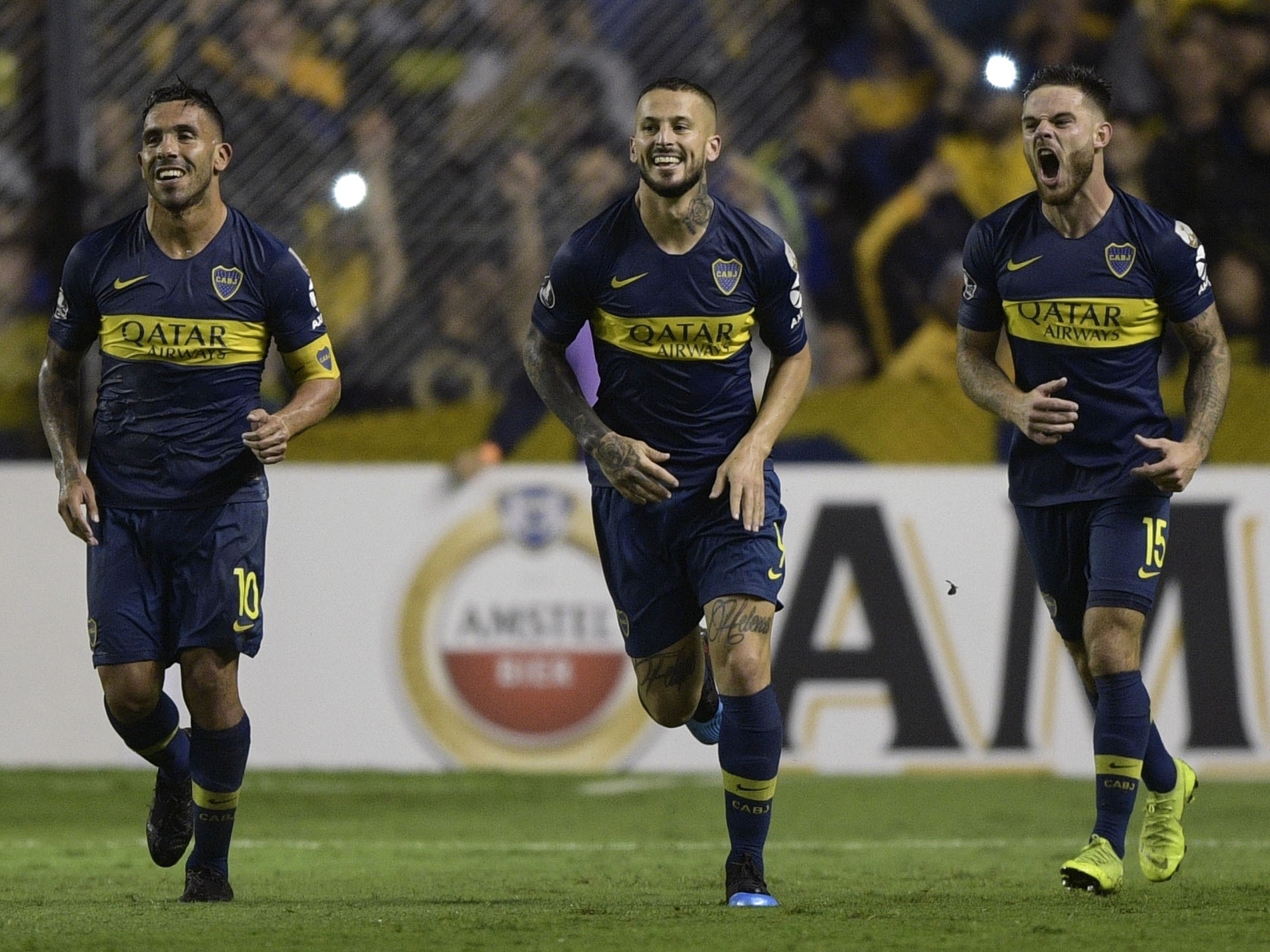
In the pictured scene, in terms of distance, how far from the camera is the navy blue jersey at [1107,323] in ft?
18.8

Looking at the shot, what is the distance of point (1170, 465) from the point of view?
5.56m

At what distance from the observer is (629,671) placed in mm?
9680

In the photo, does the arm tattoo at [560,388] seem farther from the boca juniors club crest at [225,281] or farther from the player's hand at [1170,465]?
the player's hand at [1170,465]

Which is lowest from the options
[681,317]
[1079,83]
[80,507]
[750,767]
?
[750,767]

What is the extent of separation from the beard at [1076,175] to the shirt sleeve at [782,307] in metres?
0.81

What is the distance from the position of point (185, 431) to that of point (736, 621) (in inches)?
67.9

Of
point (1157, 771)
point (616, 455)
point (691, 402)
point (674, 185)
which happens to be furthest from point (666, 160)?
point (1157, 771)

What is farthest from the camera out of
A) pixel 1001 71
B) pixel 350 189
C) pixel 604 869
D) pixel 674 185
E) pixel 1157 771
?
pixel 604 869

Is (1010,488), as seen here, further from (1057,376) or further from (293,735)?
(293,735)

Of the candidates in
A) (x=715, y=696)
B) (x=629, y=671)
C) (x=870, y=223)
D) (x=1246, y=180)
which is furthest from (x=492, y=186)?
(x=715, y=696)

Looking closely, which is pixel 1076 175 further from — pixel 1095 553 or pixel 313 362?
pixel 313 362

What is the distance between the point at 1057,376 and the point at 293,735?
5147mm

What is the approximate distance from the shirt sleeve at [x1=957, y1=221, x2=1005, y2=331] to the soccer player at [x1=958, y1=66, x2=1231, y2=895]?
16 millimetres

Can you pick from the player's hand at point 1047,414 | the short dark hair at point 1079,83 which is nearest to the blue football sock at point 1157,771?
the player's hand at point 1047,414
